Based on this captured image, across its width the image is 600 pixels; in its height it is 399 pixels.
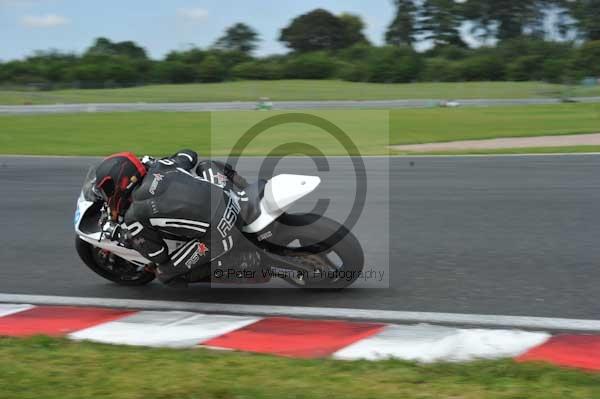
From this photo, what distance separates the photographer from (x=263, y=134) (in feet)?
71.7

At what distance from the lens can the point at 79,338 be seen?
500 centimetres

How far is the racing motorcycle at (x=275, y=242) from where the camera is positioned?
18.4 ft

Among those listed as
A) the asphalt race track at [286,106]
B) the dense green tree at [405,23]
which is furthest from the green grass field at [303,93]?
the dense green tree at [405,23]

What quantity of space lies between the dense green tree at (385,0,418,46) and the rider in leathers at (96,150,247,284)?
96.7 metres

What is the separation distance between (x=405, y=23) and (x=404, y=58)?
41281 millimetres

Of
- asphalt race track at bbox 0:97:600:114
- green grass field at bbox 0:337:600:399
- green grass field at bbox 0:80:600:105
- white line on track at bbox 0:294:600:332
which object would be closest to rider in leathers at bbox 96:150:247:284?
white line on track at bbox 0:294:600:332

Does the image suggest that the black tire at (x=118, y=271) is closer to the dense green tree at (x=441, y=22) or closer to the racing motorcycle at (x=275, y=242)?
the racing motorcycle at (x=275, y=242)

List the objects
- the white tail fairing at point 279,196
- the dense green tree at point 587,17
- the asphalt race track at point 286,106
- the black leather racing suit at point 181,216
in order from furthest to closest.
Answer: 1. the dense green tree at point 587,17
2. the asphalt race track at point 286,106
3. the white tail fairing at point 279,196
4. the black leather racing suit at point 181,216

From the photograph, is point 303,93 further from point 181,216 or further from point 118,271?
point 181,216

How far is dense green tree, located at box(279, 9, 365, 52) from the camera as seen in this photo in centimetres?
11381

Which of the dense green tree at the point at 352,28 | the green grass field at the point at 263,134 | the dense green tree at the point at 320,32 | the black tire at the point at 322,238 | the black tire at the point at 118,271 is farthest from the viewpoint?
the dense green tree at the point at 352,28

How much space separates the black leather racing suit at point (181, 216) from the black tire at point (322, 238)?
→ 381mm

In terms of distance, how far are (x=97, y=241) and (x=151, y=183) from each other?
31.7 inches

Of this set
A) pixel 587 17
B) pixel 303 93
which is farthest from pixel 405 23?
pixel 303 93
